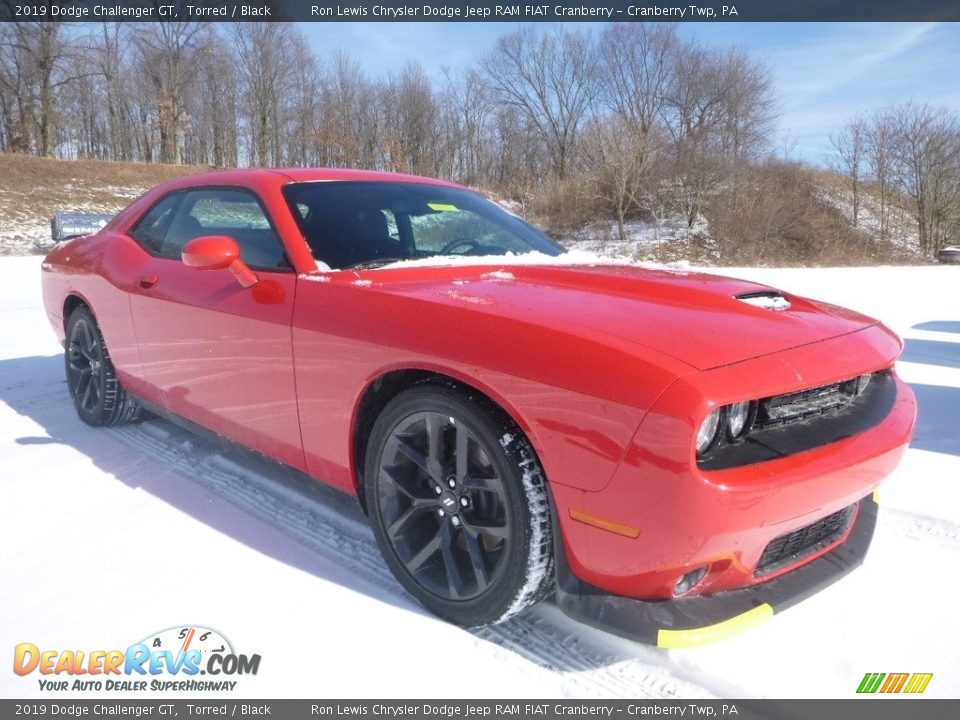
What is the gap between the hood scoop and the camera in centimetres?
206

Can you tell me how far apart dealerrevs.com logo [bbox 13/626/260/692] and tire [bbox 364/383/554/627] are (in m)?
0.54

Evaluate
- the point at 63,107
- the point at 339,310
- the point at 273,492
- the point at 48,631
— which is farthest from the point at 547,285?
the point at 63,107

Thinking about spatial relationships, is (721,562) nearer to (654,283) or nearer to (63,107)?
(654,283)

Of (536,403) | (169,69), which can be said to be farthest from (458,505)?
(169,69)

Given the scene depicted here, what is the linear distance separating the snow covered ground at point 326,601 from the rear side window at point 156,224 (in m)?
1.04

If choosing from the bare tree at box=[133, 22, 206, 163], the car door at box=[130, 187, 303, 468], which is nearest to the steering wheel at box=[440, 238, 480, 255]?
the car door at box=[130, 187, 303, 468]

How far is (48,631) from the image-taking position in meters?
1.95

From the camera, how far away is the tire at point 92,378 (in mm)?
3568

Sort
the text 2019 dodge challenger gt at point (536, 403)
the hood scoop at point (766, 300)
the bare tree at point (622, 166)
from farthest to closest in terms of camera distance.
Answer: the bare tree at point (622, 166), the hood scoop at point (766, 300), the text 2019 dodge challenger gt at point (536, 403)

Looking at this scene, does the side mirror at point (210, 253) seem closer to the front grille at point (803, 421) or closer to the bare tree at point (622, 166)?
the front grille at point (803, 421)

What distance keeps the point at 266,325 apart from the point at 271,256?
0.95 feet

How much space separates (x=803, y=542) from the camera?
1866 millimetres

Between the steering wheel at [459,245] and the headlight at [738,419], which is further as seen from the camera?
the steering wheel at [459,245]

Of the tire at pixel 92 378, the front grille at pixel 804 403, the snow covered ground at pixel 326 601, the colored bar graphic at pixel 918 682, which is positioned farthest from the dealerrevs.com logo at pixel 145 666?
the tire at pixel 92 378
